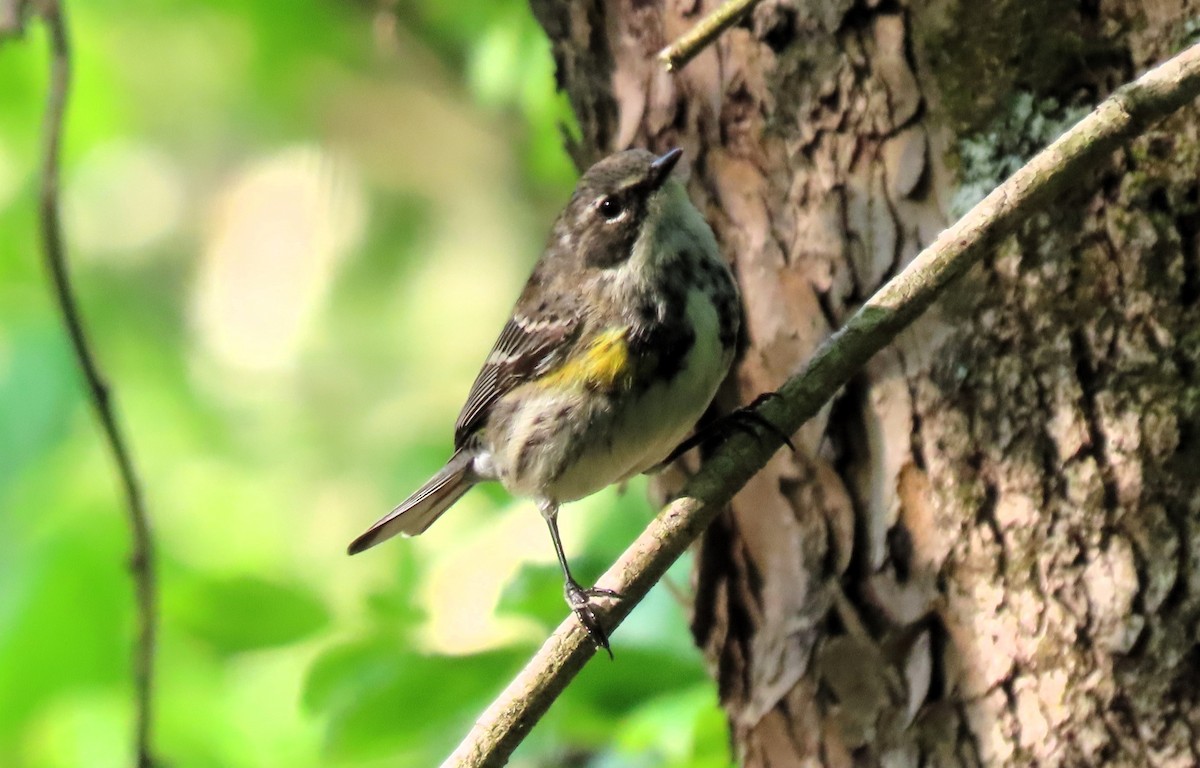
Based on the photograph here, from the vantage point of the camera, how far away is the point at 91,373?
3.30m

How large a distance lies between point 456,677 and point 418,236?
499cm

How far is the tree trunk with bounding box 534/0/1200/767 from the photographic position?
2.34 metres

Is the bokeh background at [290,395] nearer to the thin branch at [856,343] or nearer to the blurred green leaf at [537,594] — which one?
the blurred green leaf at [537,594]

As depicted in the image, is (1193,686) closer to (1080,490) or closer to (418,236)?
(1080,490)

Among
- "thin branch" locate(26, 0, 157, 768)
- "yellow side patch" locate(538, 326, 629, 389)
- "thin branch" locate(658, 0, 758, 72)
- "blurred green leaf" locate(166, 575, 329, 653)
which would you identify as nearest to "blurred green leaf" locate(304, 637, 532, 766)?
"blurred green leaf" locate(166, 575, 329, 653)

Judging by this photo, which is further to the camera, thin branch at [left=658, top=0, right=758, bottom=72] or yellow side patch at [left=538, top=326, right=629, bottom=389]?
yellow side patch at [left=538, top=326, right=629, bottom=389]

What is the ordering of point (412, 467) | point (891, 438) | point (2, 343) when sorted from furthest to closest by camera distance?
1. point (412, 467)
2. point (2, 343)
3. point (891, 438)

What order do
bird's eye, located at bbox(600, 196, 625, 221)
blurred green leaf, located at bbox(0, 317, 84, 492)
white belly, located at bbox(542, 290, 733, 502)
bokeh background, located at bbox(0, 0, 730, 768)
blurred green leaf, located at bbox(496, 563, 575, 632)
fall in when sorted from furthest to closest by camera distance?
blurred green leaf, located at bbox(0, 317, 84, 492) < bokeh background, located at bbox(0, 0, 730, 768) < blurred green leaf, located at bbox(496, 563, 575, 632) < bird's eye, located at bbox(600, 196, 625, 221) < white belly, located at bbox(542, 290, 733, 502)

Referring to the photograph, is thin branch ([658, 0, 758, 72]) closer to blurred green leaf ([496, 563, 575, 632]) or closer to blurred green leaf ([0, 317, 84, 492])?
blurred green leaf ([496, 563, 575, 632])

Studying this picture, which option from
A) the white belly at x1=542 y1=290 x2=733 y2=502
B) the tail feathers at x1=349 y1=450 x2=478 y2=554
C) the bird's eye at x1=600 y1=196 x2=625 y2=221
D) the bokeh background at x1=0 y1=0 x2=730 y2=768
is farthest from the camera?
the tail feathers at x1=349 y1=450 x2=478 y2=554

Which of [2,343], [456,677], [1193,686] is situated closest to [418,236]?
[2,343]

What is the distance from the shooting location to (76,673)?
14.6ft

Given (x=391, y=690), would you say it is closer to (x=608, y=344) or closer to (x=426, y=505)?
(x=426, y=505)

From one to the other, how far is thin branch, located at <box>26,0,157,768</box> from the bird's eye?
4.71 feet
